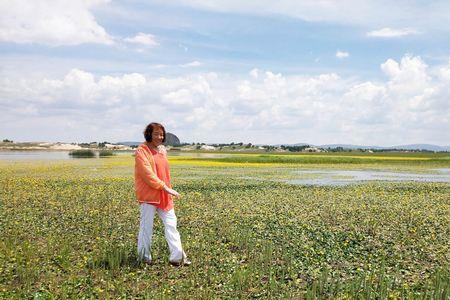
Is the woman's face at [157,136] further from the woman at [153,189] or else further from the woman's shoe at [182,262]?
the woman's shoe at [182,262]

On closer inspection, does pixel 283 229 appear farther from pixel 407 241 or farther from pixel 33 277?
pixel 33 277

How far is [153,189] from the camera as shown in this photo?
9.30 m

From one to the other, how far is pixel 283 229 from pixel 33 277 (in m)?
7.56

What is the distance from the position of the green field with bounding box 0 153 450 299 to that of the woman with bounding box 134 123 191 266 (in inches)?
18.8

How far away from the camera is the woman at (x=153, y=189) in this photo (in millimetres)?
9203

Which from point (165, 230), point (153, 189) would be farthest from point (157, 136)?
point (165, 230)

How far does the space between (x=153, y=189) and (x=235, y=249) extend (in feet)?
11.0

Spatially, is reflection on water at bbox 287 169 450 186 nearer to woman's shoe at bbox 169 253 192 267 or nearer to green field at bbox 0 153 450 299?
green field at bbox 0 153 450 299

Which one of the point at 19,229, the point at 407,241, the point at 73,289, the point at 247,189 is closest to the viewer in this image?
the point at 73,289

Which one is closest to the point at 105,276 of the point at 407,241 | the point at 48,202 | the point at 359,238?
the point at 359,238

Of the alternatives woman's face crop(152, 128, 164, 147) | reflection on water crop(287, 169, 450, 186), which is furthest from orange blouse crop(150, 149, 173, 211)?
reflection on water crop(287, 169, 450, 186)

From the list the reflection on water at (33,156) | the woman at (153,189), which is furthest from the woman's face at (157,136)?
the reflection on water at (33,156)

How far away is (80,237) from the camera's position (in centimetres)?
1256

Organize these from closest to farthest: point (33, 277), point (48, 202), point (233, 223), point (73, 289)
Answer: point (73, 289), point (33, 277), point (233, 223), point (48, 202)
